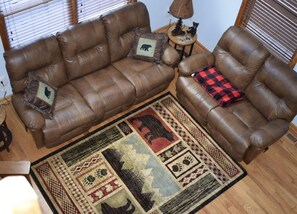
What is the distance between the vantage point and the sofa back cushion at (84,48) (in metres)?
4.05

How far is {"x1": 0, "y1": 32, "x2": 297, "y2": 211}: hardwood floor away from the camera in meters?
3.89

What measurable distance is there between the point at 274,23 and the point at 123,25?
2001 millimetres

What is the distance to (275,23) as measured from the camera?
440cm

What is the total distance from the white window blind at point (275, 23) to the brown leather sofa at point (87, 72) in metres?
1.21

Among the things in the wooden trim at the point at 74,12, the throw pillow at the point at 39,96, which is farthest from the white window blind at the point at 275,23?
the throw pillow at the point at 39,96

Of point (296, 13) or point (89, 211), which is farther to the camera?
point (296, 13)

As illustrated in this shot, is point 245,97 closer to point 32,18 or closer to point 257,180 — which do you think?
Result: point 257,180

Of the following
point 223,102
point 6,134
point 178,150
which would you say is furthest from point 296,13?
point 6,134

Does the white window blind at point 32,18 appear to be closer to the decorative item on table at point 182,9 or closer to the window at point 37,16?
the window at point 37,16

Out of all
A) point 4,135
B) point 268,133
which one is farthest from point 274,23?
point 4,135

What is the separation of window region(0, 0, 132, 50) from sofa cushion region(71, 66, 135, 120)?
2.55ft

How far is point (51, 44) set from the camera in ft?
12.9

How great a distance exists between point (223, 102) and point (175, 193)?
4.24 ft

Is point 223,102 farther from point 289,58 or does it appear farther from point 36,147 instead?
point 36,147
